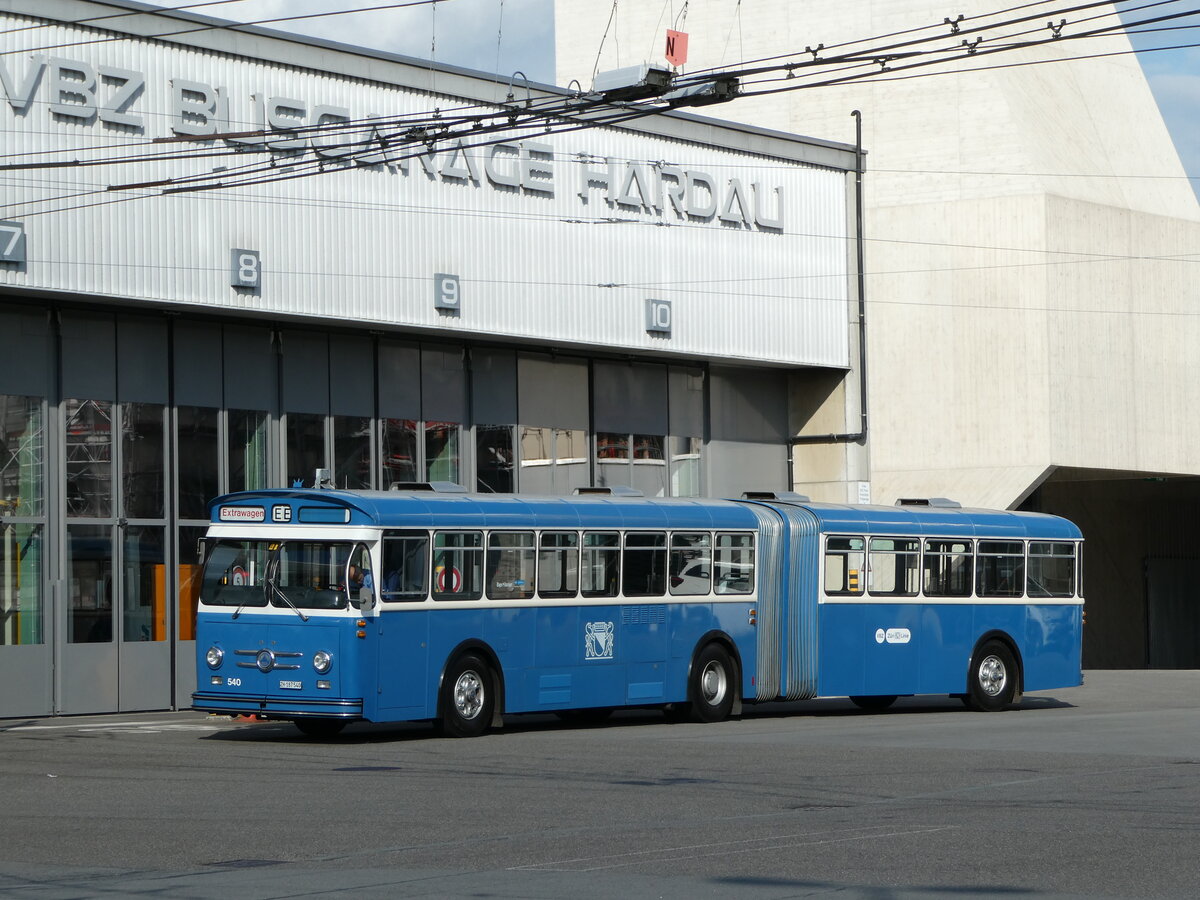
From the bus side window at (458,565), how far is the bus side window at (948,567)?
7213 mm

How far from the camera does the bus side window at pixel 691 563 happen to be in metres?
22.9

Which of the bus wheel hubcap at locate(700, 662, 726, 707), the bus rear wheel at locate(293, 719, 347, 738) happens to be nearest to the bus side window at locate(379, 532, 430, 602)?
the bus rear wheel at locate(293, 719, 347, 738)

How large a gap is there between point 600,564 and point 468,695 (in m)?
2.57

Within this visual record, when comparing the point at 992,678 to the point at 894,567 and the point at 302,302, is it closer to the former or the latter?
the point at 894,567

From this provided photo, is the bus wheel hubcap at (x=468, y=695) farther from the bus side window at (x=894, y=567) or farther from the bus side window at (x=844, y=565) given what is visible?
the bus side window at (x=894, y=567)

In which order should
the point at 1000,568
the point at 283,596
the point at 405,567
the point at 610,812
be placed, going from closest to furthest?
the point at 610,812 → the point at 283,596 → the point at 405,567 → the point at 1000,568

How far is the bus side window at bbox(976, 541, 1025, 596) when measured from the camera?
25406 millimetres

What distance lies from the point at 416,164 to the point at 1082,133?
17.2 m

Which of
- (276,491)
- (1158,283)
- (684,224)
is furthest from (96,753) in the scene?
(1158,283)

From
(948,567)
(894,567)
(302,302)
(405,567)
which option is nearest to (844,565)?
(894,567)

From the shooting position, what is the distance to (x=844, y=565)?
2444 centimetres

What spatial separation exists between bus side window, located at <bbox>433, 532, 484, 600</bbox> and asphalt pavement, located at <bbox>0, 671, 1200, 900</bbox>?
164 centimetres

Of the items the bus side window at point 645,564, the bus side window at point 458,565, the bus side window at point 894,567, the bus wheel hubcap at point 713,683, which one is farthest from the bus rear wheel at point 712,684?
the bus side window at point 458,565

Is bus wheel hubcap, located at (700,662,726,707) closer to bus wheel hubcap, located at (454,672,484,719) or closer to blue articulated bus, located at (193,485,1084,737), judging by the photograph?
blue articulated bus, located at (193,485,1084,737)
